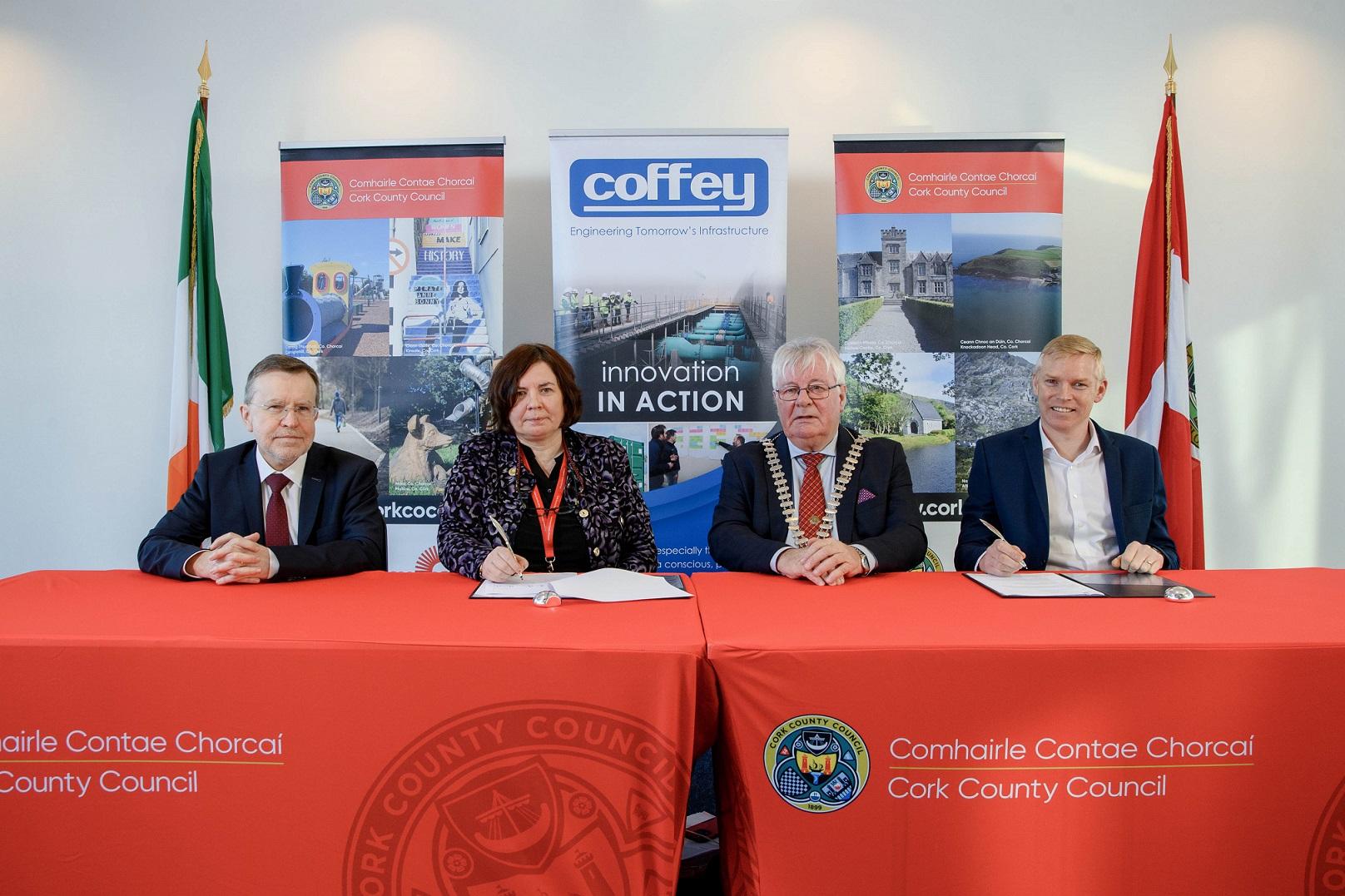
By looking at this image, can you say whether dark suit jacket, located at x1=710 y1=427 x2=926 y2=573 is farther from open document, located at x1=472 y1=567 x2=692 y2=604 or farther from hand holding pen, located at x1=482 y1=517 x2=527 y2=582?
hand holding pen, located at x1=482 y1=517 x2=527 y2=582

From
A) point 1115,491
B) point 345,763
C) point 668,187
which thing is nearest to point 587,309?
point 668,187

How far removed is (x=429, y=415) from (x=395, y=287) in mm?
607

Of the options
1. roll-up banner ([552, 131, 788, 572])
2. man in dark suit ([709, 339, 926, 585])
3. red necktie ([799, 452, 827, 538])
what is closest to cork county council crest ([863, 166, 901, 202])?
roll-up banner ([552, 131, 788, 572])

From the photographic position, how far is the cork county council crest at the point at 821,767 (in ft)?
4.70

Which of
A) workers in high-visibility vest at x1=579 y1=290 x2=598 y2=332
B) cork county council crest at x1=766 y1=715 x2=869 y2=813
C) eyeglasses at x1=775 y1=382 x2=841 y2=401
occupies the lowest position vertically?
cork county council crest at x1=766 y1=715 x2=869 y2=813

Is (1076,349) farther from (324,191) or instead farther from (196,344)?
(196,344)

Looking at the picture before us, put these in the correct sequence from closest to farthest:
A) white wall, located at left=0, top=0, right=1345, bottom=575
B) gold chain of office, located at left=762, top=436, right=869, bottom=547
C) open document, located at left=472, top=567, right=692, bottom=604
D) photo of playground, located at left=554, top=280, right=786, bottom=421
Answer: open document, located at left=472, top=567, right=692, bottom=604 → gold chain of office, located at left=762, top=436, right=869, bottom=547 → photo of playground, located at left=554, top=280, right=786, bottom=421 → white wall, located at left=0, top=0, right=1345, bottom=575

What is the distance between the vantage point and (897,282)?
375 cm

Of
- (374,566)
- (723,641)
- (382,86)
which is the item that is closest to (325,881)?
(723,641)

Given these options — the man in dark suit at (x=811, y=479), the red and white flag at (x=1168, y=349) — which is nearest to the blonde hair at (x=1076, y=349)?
the man in dark suit at (x=811, y=479)

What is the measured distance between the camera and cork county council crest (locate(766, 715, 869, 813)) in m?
1.43

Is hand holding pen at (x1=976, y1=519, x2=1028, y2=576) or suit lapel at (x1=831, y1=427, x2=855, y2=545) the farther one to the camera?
suit lapel at (x1=831, y1=427, x2=855, y2=545)

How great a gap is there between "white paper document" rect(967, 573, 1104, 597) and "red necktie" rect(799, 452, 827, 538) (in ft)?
1.51

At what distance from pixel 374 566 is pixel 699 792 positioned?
1.34 metres
